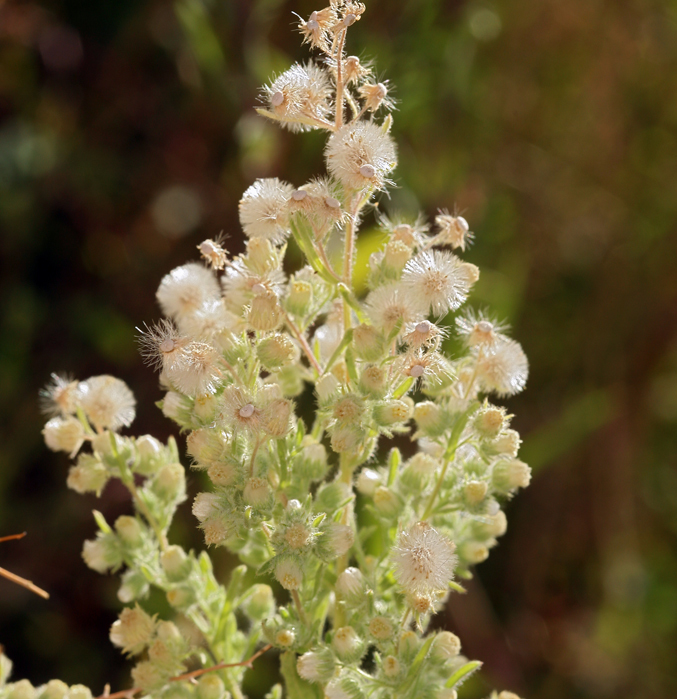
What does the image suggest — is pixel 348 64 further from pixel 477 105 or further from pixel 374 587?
pixel 477 105

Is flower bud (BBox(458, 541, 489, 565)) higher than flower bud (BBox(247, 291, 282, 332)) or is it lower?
lower

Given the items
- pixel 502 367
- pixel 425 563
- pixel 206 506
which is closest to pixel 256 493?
pixel 206 506

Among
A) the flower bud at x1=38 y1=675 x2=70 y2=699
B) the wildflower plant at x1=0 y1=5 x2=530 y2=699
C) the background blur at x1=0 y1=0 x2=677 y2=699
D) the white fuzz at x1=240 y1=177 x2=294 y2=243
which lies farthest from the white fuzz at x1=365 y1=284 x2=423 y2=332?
the background blur at x1=0 y1=0 x2=677 y2=699

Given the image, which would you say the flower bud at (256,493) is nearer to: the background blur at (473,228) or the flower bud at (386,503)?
the flower bud at (386,503)

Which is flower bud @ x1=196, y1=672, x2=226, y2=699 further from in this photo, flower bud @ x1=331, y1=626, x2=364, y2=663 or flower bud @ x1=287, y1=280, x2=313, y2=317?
flower bud @ x1=287, y1=280, x2=313, y2=317

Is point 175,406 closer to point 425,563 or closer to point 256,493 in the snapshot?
point 256,493

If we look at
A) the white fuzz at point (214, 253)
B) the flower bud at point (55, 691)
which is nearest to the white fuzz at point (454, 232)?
the white fuzz at point (214, 253)
